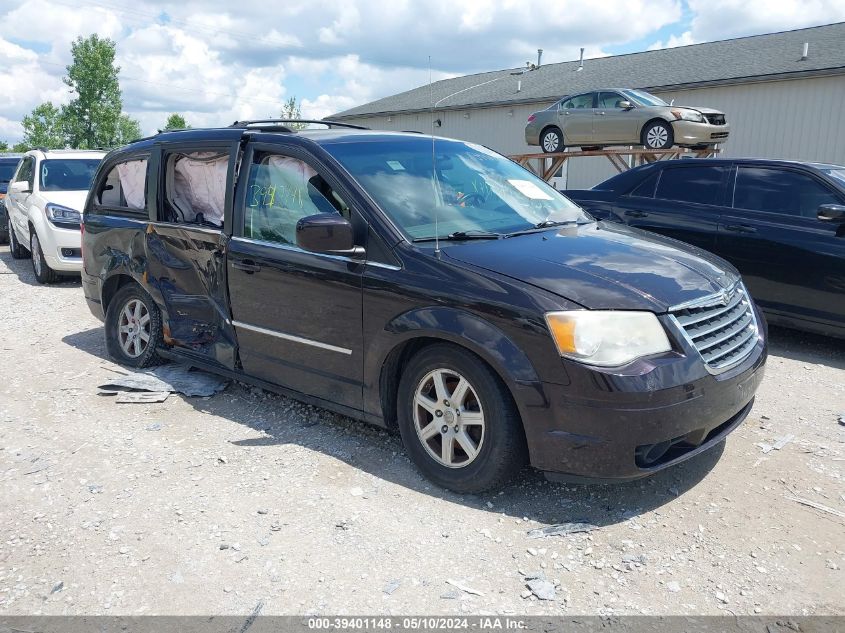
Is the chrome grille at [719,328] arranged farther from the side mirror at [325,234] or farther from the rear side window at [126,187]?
the rear side window at [126,187]

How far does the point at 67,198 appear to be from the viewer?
32.8ft

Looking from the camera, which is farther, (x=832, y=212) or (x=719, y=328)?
(x=832, y=212)

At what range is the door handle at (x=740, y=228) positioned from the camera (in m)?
6.33

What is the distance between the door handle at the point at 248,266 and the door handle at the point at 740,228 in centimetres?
436

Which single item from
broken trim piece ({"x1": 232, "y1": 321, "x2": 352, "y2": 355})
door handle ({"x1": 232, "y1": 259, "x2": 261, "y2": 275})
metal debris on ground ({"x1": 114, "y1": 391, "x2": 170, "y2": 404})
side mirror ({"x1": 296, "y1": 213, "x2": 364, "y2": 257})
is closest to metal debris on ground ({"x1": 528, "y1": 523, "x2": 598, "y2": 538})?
broken trim piece ({"x1": 232, "y1": 321, "x2": 352, "y2": 355})

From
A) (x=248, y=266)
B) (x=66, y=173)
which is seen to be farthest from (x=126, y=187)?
(x=66, y=173)

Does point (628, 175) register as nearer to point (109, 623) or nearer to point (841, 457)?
point (841, 457)

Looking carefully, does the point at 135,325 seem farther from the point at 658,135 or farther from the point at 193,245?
the point at 658,135

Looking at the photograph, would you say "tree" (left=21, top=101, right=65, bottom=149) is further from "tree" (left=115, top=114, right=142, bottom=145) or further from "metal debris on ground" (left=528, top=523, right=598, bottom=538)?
"metal debris on ground" (left=528, top=523, right=598, bottom=538)

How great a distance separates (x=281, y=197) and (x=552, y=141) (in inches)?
518

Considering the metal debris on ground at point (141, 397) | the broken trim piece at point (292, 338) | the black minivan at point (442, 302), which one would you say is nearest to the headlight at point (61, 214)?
the black minivan at point (442, 302)

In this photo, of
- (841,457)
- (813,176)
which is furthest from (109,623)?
(813,176)

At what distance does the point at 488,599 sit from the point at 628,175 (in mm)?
5584

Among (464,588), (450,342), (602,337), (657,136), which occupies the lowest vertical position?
(464,588)
